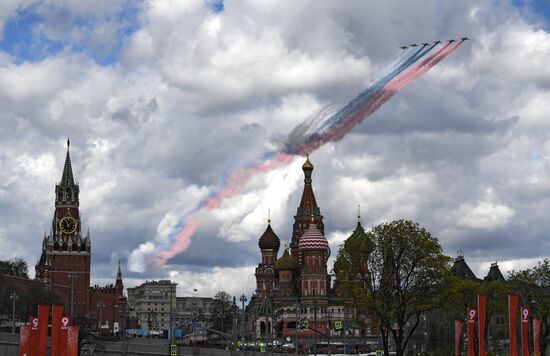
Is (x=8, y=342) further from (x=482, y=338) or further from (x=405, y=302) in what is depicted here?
(x=482, y=338)

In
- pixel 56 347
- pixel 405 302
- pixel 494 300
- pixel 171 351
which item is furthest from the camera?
pixel 494 300

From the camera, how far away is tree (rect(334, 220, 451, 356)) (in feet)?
339

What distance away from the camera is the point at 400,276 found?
343 ft

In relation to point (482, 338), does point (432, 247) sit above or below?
above

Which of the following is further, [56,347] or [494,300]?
[494,300]

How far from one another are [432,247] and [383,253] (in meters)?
5.30

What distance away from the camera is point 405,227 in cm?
10506

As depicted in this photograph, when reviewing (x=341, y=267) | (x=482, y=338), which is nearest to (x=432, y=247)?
(x=341, y=267)

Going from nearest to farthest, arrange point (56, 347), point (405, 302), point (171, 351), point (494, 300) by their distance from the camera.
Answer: point (56, 347) → point (405, 302) → point (171, 351) → point (494, 300)

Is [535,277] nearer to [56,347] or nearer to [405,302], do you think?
[405,302]

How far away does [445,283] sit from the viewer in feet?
341

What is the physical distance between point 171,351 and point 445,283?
1368 inches

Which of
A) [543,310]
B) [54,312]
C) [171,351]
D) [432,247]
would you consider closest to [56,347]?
[54,312]

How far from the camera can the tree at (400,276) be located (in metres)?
103
